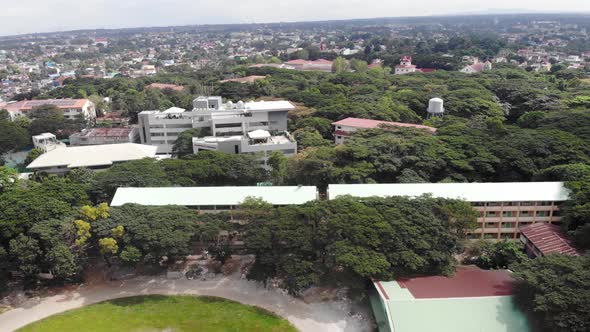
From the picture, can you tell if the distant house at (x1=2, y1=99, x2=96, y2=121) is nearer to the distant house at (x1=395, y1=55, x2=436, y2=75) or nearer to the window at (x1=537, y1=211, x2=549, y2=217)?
the window at (x1=537, y1=211, x2=549, y2=217)

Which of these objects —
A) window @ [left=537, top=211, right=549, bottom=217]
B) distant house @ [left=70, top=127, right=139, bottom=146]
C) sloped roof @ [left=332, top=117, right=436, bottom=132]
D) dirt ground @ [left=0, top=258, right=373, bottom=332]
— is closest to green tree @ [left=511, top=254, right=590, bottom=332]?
dirt ground @ [left=0, top=258, right=373, bottom=332]

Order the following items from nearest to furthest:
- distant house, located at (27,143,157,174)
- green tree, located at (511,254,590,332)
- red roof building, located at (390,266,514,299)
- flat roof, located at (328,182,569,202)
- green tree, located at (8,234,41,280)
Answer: green tree, located at (511,254,590,332) < red roof building, located at (390,266,514,299) < green tree, located at (8,234,41,280) < flat roof, located at (328,182,569,202) < distant house, located at (27,143,157,174)

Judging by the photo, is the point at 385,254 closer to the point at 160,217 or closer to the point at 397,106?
the point at 160,217

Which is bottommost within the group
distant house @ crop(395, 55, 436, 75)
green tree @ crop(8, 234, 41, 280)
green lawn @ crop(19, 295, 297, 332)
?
green lawn @ crop(19, 295, 297, 332)

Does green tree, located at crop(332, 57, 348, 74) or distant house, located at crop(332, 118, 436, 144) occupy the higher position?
green tree, located at crop(332, 57, 348, 74)

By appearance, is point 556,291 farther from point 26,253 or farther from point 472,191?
point 26,253

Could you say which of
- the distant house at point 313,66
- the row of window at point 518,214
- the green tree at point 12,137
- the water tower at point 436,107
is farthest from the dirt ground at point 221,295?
the distant house at point 313,66

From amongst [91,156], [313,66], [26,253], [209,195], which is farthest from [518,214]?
[313,66]
